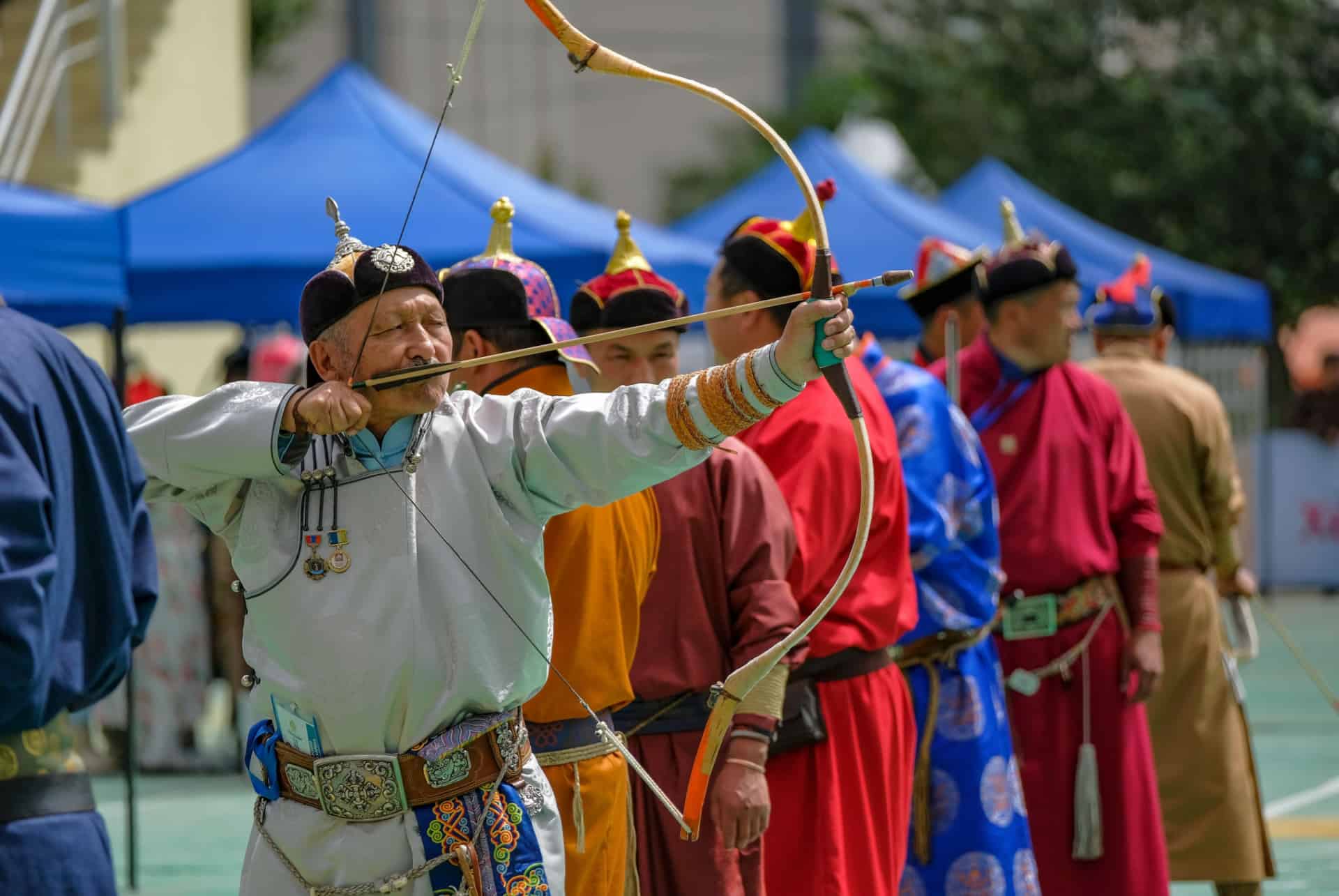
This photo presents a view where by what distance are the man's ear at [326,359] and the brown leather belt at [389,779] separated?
0.60 m

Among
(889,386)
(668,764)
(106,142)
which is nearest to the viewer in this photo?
(668,764)

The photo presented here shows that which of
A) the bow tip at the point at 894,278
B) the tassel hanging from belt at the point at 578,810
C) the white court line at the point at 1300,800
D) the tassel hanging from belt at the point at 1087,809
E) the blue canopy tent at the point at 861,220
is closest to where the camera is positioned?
the bow tip at the point at 894,278

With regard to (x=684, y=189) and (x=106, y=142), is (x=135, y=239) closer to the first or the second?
(x=106, y=142)

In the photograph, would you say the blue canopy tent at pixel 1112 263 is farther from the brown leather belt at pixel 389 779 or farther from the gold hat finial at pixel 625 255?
the brown leather belt at pixel 389 779

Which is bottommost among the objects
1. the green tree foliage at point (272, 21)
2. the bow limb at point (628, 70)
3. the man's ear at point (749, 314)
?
the man's ear at point (749, 314)

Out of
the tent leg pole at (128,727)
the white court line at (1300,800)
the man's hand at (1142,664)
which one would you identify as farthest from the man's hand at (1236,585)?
the tent leg pole at (128,727)

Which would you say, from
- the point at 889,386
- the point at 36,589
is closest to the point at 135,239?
the point at 889,386

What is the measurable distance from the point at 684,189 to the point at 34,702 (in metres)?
40.6

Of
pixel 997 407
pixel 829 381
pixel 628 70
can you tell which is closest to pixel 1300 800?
pixel 997 407

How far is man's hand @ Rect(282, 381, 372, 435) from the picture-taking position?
3117 millimetres

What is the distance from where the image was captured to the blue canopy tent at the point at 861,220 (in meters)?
11.3

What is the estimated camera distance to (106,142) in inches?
548

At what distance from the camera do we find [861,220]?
12.2 metres

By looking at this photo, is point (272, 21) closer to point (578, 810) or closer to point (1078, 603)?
point (1078, 603)
